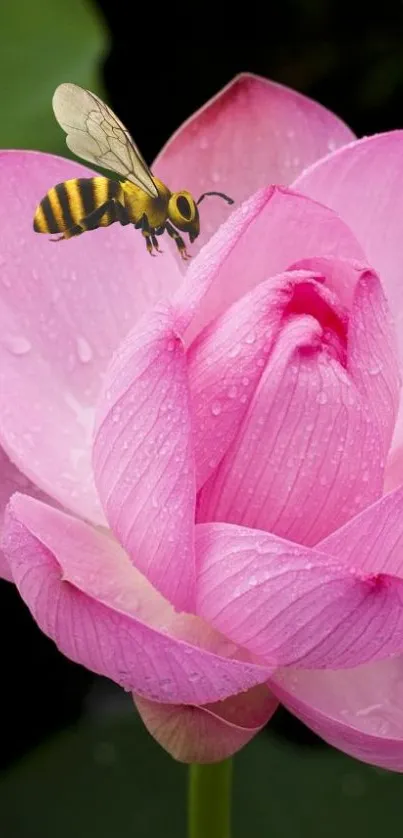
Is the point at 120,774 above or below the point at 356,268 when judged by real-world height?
below

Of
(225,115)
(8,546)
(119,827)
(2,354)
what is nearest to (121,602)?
(8,546)

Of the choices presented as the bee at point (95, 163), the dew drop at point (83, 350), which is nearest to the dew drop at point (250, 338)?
the bee at point (95, 163)

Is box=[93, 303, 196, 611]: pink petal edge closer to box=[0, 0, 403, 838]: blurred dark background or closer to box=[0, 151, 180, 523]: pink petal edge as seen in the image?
box=[0, 151, 180, 523]: pink petal edge

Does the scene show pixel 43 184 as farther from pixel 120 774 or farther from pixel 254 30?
pixel 254 30

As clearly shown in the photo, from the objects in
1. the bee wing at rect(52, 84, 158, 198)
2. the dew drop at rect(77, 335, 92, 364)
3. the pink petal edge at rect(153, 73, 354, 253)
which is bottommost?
the dew drop at rect(77, 335, 92, 364)

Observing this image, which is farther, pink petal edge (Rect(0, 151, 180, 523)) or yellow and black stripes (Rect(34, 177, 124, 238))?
pink petal edge (Rect(0, 151, 180, 523))

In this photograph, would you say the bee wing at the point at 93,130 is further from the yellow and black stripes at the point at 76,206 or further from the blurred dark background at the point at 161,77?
the blurred dark background at the point at 161,77

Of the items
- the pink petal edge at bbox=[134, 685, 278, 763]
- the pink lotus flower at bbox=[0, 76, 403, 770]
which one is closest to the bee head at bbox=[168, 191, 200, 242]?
the pink lotus flower at bbox=[0, 76, 403, 770]
